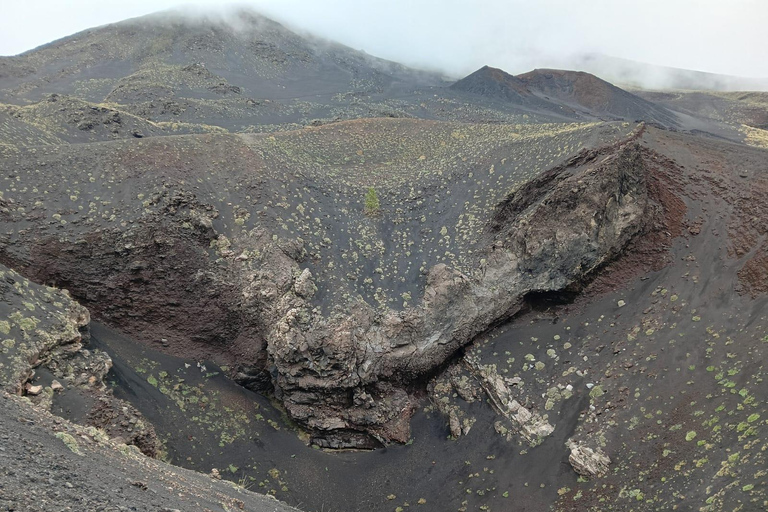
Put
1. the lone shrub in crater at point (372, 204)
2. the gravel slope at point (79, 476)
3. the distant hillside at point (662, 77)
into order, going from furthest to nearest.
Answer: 1. the distant hillside at point (662, 77)
2. the lone shrub in crater at point (372, 204)
3. the gravel slope at point (79, 476)

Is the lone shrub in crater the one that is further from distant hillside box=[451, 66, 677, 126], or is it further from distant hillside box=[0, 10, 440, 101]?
distant hillside box=[451, 66, 677, 126]

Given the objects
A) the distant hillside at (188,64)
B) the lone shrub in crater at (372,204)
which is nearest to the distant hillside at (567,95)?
the distant hillside at (188,64)

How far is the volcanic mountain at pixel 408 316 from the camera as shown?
1756 centimetres

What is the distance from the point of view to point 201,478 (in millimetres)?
14438

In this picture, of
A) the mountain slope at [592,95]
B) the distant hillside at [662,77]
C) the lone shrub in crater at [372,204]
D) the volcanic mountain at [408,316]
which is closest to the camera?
the volcanic mountain at [408,316]

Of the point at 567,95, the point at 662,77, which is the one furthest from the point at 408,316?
the point at 662,77

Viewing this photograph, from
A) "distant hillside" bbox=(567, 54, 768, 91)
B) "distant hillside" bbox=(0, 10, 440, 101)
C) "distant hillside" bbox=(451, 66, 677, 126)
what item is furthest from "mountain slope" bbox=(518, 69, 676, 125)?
"distant hillside" bbox=(567, 54, 768, 91)

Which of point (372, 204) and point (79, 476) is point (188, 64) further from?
point (79, 476)

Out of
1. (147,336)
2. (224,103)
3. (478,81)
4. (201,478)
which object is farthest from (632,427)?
(478,81)

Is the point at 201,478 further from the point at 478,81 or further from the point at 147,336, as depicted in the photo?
the point at 478,81

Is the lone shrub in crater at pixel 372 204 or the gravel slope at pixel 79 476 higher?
the lone shrub in crater at pixel 372 204

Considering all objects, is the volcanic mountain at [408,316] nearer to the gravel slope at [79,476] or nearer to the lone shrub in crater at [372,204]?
the lone shrub in crater at [372,204]

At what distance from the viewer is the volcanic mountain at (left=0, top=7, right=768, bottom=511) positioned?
17.6 m

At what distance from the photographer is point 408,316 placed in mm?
23734
